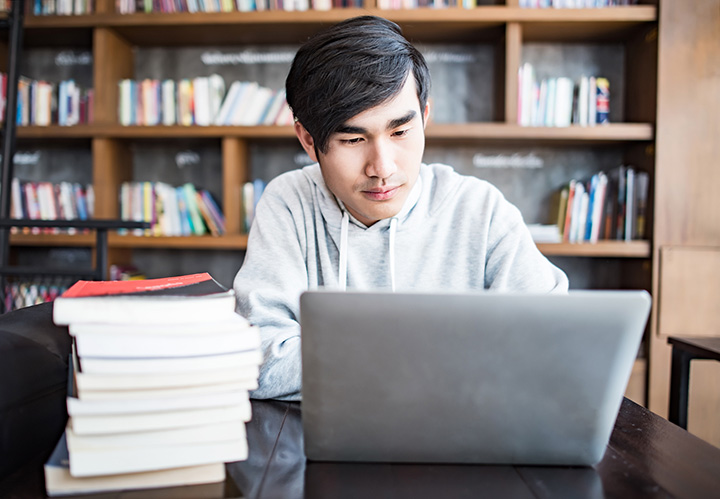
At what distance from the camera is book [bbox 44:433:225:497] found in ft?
1.71

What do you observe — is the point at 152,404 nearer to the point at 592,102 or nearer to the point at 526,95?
the point at 526,95

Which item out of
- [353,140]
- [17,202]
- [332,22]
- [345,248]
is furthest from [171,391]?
[17,202]

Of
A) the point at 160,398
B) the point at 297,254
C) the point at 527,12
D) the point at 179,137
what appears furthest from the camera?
the point at 179,137

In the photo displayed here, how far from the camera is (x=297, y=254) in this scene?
1168mm

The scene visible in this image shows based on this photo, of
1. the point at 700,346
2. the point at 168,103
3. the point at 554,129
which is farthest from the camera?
the point at 168,103

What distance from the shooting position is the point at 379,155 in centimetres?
Result: 103

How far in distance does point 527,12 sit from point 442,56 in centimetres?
49

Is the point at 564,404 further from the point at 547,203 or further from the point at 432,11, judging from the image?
the point at 547,203

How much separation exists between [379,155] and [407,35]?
178 cm

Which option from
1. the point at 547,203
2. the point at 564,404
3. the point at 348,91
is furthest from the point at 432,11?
the point at 564,404

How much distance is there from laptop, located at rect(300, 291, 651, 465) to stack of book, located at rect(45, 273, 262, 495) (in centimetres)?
8

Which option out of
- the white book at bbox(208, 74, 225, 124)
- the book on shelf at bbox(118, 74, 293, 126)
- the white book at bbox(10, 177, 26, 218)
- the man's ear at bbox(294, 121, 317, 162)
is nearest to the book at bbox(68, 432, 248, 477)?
the man's ear at bbox(294, 121, 317, 162)

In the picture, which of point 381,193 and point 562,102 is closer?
point 381,193

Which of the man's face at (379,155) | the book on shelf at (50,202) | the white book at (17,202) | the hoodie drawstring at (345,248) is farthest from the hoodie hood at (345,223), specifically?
the white book at (17,202)
